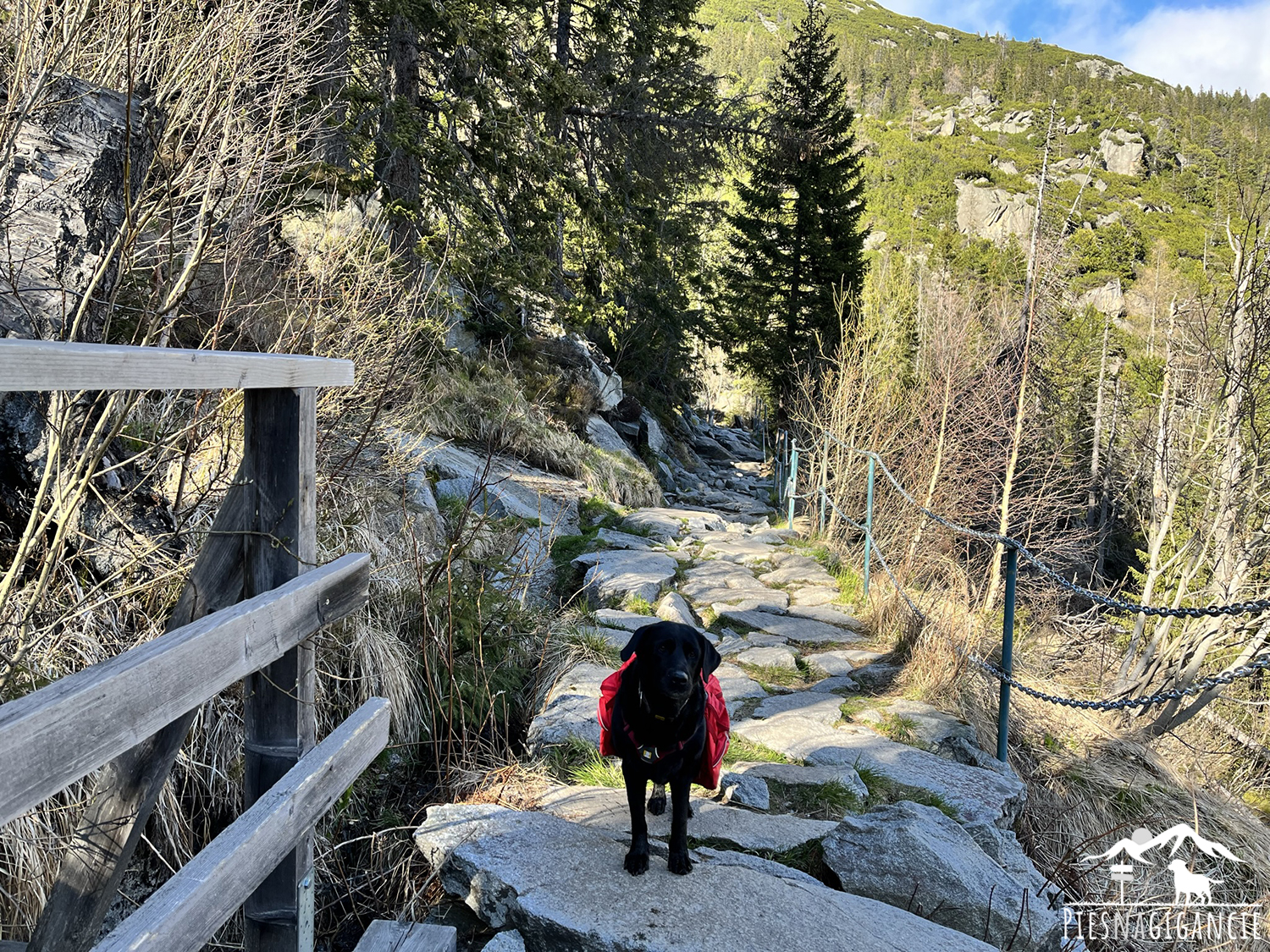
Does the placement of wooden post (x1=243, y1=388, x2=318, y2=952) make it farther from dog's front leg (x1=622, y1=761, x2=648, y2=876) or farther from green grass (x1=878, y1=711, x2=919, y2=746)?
green grass (x1=878, y1=711, x2=919, y2=746)

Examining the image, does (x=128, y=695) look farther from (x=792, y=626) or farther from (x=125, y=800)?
(x=792, y=626)

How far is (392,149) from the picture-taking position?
846 centimetres

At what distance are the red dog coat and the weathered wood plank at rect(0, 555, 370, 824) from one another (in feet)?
4.18

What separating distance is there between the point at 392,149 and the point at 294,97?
7.74 ft

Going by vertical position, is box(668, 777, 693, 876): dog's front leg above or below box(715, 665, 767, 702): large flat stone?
above

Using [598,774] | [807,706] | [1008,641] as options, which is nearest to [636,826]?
[598,774]

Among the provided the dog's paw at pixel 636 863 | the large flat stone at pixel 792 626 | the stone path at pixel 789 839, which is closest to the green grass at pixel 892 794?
the stone path at pixel 789 839

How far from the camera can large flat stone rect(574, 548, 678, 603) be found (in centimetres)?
671

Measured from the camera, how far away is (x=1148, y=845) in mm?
4500

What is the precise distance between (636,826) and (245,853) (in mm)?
1424

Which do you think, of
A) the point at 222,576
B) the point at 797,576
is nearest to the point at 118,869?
the point at 222,576

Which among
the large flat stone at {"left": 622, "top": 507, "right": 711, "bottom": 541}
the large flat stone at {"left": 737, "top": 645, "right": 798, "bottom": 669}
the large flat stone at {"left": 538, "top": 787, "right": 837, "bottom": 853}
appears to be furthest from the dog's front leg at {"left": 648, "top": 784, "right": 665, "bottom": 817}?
the large flat stone at {"left": 622, "top": 507, "right": 711, "bottom": 541}

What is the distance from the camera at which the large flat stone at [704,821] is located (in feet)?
10.2

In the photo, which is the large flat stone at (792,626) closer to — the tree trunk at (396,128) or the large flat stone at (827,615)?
the large flat stone at (827,615)
